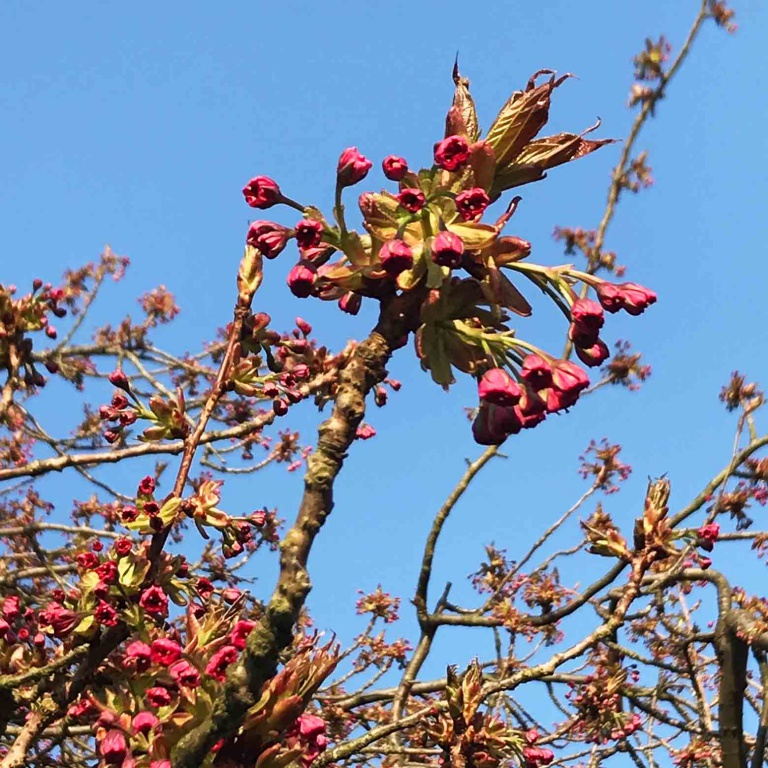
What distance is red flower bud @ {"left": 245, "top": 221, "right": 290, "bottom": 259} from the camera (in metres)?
2.01

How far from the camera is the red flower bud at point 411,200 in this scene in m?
1.92

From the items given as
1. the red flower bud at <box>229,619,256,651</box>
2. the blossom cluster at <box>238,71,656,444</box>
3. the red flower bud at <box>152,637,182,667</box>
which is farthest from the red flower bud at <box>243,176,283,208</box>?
the red flower bud at <box>152,637,182,667</box>

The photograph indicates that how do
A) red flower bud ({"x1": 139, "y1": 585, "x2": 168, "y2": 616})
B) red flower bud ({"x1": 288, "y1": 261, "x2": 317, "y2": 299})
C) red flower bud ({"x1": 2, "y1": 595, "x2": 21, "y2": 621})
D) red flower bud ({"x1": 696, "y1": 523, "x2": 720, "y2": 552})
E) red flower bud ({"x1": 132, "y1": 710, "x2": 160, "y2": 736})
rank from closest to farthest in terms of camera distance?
red flower bud ({"x1": 288, "y1": 261, "x2": 317, "y2": 299}), red flower bud ({"x1": 132, "y1": 710, "x2": 160, "y2": 736}), red flower bud ({"x1": 139, "y1": 585, "x2": 168, "y2": 616}), red flower bud ({"x1": 2, "y1": 595, "x2": 21, "y2": 621}), red flower bud ({"x1": 696, "y1": 523, "x2": 720, "y2": 552})

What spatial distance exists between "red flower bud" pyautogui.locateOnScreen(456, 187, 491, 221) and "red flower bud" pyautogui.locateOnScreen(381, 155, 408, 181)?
16 cm

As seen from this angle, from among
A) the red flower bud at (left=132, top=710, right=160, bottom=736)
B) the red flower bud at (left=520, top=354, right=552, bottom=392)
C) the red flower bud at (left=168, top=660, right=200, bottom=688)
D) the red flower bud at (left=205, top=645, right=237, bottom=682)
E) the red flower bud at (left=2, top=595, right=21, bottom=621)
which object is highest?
the red flower bud at (left=520, top=354, right=552, bottom=392)

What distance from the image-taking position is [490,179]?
6.70 ft

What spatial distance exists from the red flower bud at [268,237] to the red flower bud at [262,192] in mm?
74

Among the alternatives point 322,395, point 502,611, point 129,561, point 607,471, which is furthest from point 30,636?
point 607,471

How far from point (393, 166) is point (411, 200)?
0.34 feet

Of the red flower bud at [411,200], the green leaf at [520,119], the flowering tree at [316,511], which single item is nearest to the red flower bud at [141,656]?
the flowering tree at [316,511]

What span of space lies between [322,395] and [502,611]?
295 centimetres

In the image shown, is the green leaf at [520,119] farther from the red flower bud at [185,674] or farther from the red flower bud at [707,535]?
the red flower bud at [707,535]

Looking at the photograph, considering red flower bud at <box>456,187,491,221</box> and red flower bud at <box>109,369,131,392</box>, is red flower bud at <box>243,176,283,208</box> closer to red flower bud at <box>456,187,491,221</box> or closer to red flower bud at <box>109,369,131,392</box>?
red flower bud at <box>456,187,491,221</box>

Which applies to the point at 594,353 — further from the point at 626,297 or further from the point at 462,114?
the point at 462,114
